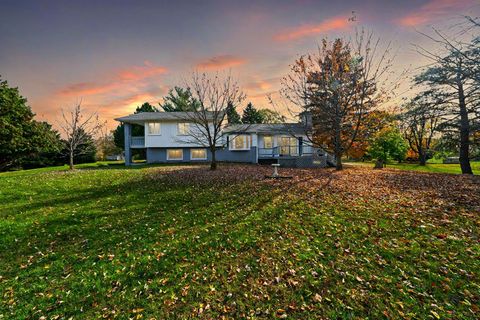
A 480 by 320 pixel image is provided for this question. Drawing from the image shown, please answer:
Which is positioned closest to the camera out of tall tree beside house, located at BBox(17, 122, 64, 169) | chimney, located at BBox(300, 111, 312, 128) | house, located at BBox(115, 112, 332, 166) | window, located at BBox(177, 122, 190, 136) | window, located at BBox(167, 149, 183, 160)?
chimney, located at BBox(300, 111, 312, 128)

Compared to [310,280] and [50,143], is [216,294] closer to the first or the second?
[310,280]

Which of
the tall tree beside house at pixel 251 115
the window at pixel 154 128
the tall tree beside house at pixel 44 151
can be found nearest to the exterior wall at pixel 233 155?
the window at pixel 154 128

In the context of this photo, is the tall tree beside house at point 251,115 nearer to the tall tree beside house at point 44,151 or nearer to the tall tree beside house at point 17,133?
the tall tree beside house at point 44,151

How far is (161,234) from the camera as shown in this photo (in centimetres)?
543

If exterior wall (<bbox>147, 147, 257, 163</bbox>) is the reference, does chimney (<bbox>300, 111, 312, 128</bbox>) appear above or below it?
above

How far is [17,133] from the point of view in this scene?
67.5 feet

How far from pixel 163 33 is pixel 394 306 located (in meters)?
16.0

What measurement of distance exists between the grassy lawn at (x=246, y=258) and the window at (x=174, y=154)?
16.9 metres

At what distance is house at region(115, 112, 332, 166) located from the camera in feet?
77.3

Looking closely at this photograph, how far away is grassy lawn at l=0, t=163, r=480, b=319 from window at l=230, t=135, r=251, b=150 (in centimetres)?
1674

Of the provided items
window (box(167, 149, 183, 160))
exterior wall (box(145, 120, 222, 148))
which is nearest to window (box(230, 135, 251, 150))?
exterior wall (box(145, 120, 222, 148))

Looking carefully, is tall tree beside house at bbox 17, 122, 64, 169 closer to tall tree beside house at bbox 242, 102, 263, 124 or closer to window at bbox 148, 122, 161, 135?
window at bbox 148, 122, 161, 135

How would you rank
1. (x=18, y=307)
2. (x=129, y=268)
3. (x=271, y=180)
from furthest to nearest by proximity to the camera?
(x=271, y=180)
(x=129, y=268)
(x=18, y=307)

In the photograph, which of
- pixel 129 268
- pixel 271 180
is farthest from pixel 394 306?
pixel 271 180
